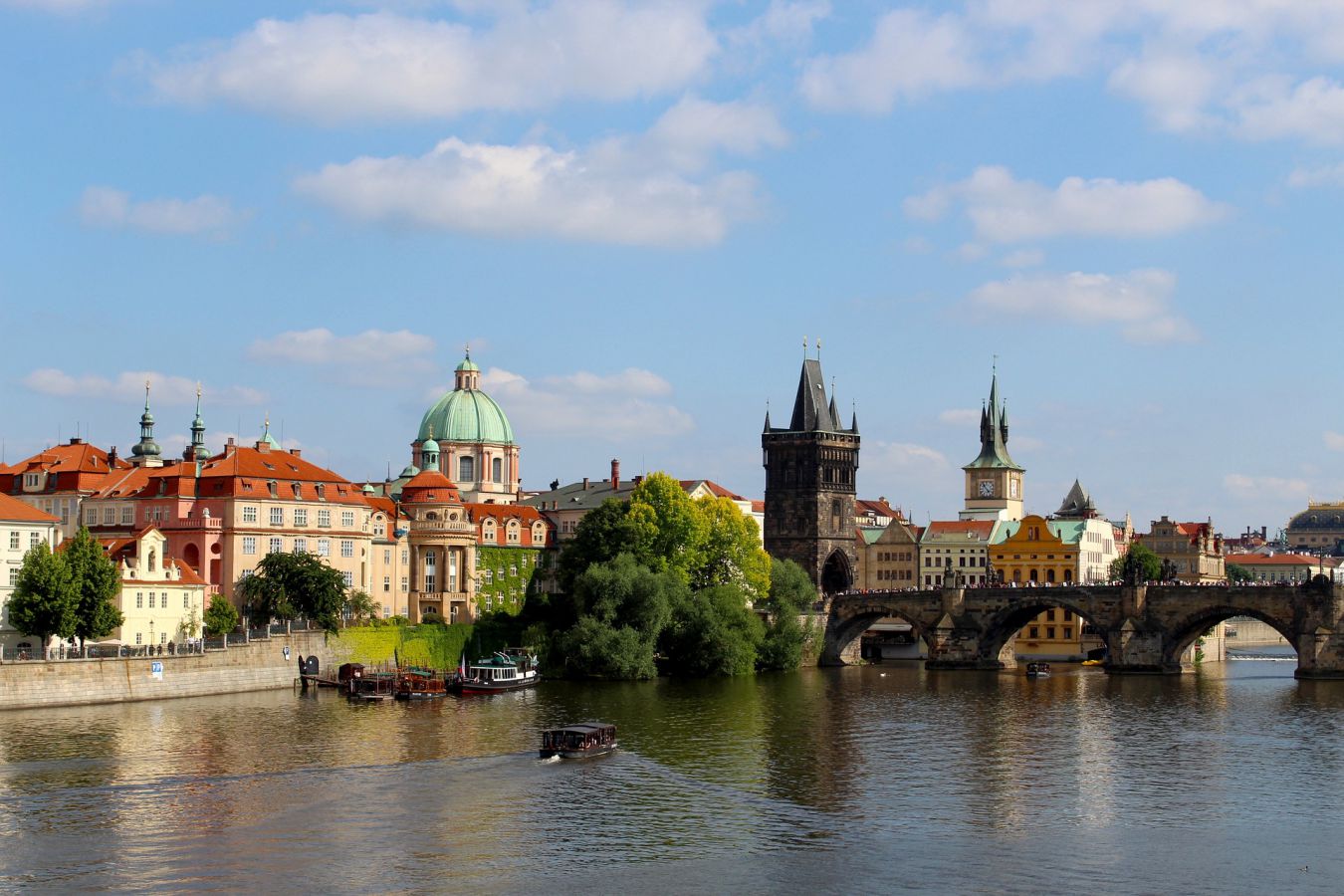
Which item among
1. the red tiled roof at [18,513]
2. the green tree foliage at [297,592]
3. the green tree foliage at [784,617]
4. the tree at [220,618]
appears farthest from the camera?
the green tree foliage at [784,617]

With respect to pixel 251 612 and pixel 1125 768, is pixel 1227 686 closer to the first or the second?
pixel 1125 768

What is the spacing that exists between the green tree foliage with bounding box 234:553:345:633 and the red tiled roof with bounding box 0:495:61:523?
17.3m

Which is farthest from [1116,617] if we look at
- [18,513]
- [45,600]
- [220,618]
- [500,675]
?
[18,513]

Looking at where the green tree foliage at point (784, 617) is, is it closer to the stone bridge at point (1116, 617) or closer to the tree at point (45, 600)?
the stone bridge at point (1116, 617)

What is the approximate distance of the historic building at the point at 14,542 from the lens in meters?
117

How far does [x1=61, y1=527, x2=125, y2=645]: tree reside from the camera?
116m

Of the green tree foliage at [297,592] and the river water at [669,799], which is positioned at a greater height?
the green tree foliage at [297,592]

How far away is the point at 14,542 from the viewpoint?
11944 cm

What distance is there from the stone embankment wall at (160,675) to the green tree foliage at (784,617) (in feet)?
131

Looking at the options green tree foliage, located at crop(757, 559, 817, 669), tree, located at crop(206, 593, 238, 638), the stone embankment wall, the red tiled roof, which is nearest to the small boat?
the stone embankment wall

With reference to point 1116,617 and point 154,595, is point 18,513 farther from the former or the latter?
point 1116,617

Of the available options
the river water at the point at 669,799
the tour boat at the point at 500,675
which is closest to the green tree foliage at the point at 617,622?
the tour boat at the point at 500,675

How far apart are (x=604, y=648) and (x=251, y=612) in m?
25.3

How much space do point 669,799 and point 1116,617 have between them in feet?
294
